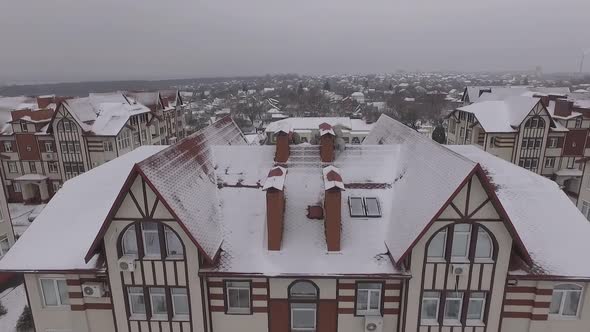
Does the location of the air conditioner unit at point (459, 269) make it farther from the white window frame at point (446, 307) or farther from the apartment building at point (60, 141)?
the apartment building at point (60, 141)

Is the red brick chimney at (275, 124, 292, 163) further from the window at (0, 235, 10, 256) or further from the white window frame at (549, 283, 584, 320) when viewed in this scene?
the window at (0, 235, 10, 256)

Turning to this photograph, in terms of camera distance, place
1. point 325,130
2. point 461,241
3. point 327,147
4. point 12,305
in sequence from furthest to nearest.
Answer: point 12,305, point 325,130, point 327,147, point 461,241

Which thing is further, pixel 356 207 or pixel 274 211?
pixel 356 207

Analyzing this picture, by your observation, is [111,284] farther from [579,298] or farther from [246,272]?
[579,298]

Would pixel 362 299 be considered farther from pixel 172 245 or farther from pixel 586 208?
pixel 586 208

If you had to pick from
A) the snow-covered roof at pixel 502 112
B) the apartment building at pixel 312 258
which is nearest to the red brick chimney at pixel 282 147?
the apartment building at pixel 312 258

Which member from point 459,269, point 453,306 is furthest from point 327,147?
point 453,306
